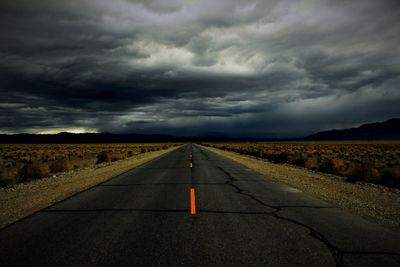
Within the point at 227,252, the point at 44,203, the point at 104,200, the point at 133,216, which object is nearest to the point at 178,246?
the point at 227,252

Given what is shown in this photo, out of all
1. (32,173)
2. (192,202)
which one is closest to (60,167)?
(32,173)

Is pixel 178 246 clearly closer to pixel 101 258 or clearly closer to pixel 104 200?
pixel 101 258

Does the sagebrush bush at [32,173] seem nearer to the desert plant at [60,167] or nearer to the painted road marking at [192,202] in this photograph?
the desert plant at [60,167]

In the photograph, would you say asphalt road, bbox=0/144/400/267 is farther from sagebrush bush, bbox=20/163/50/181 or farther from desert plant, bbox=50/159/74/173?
desert plant, bbox=50/159/74/173

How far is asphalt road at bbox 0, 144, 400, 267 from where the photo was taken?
413cm

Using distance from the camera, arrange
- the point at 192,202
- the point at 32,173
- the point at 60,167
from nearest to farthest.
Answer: the point at 192,202, the point at 32,173, the point at 60,167

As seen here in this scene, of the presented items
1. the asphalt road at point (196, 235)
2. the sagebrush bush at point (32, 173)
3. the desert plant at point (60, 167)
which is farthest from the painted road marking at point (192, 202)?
the desert plant at point (60, 167)

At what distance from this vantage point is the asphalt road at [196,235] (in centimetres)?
413

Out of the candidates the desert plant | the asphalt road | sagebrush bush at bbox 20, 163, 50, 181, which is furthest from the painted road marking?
the desert plant

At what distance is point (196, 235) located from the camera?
5109 millimetres

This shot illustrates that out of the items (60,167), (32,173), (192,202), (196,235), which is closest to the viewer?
(196,235)

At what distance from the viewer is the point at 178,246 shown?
15.0 feet

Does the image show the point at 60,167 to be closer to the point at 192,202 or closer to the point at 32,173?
the point at 32,173

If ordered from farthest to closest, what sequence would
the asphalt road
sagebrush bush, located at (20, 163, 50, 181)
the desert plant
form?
1. the desert plant
2. sagebrush bush, located at (20, 163, 50, 181)
3. the asphalt road
